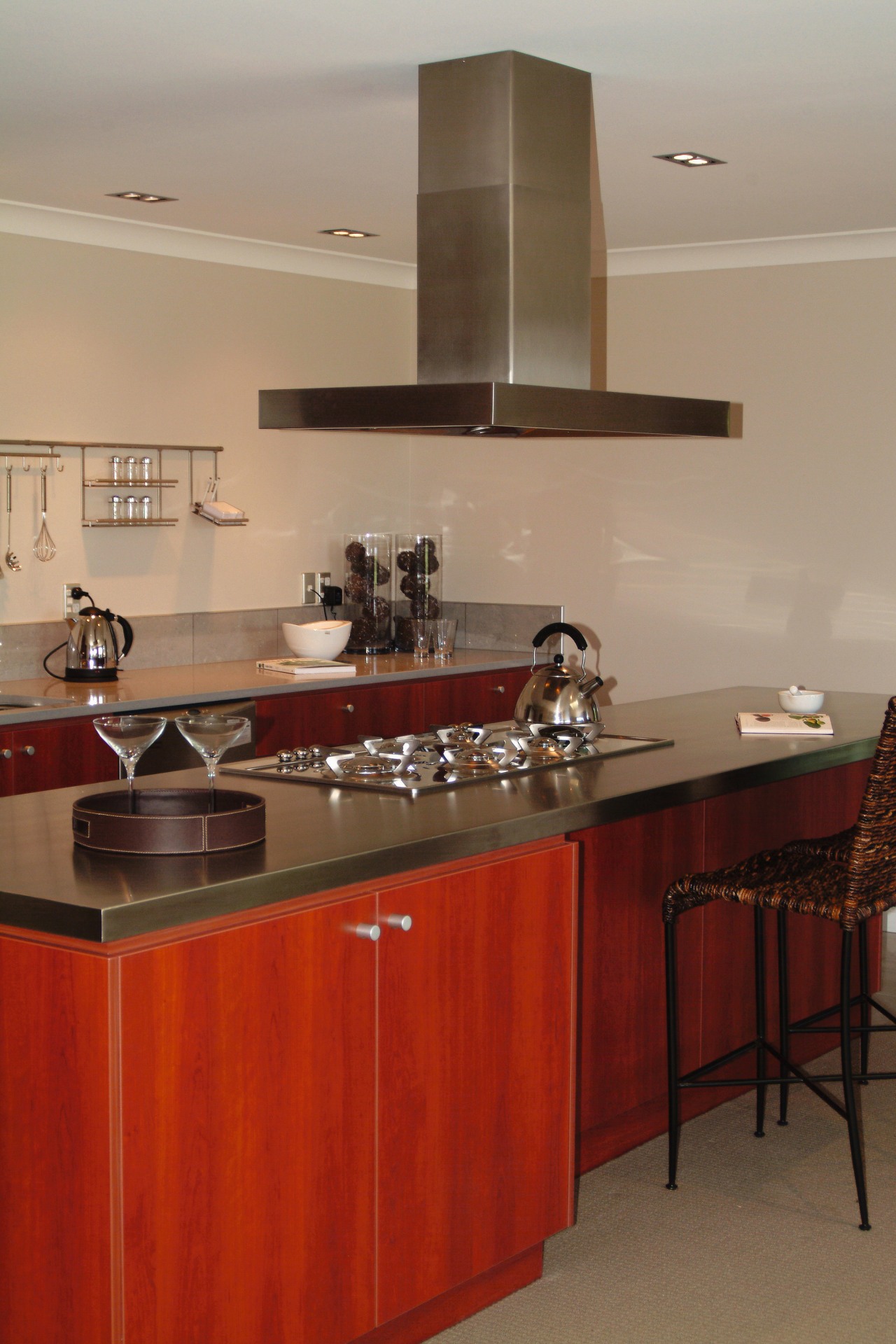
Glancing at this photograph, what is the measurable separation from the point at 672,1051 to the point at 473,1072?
2.48 ft

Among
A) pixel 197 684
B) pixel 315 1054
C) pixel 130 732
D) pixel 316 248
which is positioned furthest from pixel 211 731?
pixel 316 248

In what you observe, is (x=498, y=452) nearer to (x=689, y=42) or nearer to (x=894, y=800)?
(x=689, y=42)

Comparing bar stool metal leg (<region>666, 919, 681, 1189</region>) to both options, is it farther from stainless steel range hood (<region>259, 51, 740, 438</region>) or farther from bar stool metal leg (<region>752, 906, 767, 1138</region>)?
stainless steel range hood (<region>259, 51, 740, 438</region>)

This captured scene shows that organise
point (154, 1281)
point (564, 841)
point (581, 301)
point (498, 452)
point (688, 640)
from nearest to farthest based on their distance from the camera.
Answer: point (154, 1281)
point (564, 841)
point (581, 301)
point (688, 640)
point (498, 452)

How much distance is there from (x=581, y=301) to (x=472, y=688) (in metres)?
2.28

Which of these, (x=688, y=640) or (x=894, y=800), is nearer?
(x=894, y=800)

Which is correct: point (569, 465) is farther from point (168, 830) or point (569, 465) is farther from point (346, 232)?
point (168, 830)

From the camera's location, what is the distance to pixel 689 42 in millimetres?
2959

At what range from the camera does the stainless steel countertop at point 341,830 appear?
1.93 metres

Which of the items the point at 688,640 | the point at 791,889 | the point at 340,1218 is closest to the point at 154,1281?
the point at 340,1218

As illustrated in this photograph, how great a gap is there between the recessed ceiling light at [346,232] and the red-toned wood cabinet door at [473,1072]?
3.17 metres

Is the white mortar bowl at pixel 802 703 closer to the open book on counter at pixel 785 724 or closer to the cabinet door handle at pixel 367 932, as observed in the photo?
the open book on counter at pixel 785 724

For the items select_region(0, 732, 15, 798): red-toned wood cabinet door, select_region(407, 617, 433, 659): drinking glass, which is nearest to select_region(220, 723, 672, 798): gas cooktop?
select_region(0, 732, 15, 798): red-toned wood cabinet door

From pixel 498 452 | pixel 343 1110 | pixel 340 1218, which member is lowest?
pixel 340 1218
